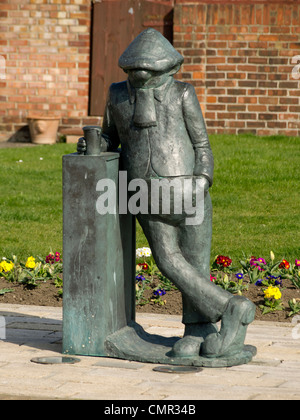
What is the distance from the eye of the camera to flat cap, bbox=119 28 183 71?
4.70 meters

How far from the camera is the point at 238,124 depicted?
44.6 ft

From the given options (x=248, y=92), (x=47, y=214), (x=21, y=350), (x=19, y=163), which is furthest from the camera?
(x=248, y=92)

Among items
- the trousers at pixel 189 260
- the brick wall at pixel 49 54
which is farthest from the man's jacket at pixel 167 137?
the brick wall at pixel 49 54

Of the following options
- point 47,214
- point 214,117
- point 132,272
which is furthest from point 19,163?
point 132,272

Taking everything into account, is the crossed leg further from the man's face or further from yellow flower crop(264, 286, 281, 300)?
yellow flower crop(264, 286, 281, 300)

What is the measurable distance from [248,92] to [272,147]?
1.68 m

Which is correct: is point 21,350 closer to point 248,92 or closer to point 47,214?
point 47,214

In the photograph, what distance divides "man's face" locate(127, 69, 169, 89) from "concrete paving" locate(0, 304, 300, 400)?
1.59 m

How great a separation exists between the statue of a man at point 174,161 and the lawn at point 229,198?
281 centimetres

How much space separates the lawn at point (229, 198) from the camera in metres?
8.18
